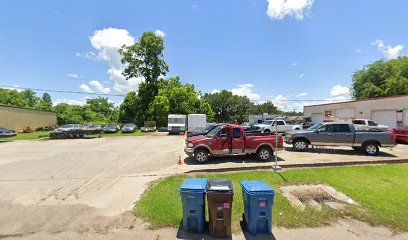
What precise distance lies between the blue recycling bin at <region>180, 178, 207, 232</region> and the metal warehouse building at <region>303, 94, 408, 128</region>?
24.1m

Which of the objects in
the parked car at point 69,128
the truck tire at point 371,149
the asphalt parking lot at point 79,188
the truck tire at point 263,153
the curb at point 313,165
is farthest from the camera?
the parked car at point 69,128

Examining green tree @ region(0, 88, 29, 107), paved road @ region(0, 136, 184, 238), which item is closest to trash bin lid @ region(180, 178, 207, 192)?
paved road @ region(0, 136, 184, 238)

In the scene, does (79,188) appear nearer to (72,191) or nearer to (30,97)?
(72,191)

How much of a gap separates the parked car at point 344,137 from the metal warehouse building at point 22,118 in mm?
42663

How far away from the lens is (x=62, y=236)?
4379 mm

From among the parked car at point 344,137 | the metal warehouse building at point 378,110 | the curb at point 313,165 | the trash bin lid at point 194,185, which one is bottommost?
the curb at point 313,165

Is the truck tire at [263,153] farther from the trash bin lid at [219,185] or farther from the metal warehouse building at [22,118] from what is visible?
the metal warehouse building at [22,118]

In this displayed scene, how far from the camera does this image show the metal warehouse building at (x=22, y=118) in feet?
117

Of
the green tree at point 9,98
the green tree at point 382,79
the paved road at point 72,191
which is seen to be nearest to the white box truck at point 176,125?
the paved road at point 72,191

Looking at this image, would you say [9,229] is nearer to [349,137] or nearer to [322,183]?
[322,183]

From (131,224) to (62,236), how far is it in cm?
129

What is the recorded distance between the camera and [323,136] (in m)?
13.0

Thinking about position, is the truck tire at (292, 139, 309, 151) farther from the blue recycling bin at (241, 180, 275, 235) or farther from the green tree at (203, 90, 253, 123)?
the green tree at (203, 90, 253, 123)

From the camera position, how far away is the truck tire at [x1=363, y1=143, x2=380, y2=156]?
12.0m
